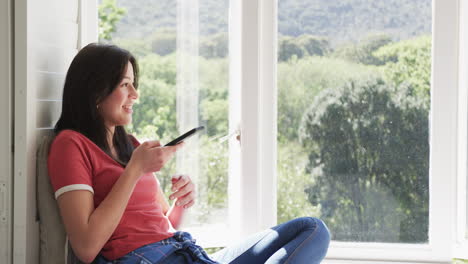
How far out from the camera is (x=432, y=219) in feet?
7.28

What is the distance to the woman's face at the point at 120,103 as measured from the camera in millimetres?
1712

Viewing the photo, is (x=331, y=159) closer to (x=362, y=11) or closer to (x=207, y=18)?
(x=362, y=11)

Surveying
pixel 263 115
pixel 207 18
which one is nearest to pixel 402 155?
pixel 263 115

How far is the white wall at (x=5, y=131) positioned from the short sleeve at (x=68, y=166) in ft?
0.40

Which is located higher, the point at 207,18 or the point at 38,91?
the point at 207,18

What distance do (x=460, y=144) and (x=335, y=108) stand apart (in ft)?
1.58

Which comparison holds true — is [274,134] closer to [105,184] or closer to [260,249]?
[260,249]

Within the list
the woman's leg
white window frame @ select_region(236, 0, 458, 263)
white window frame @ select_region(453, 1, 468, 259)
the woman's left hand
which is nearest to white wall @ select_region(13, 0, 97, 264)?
the woman's left hand

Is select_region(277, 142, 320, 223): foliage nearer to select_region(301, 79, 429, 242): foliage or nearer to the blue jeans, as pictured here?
select_region(301, 79, 429, 242): foliage

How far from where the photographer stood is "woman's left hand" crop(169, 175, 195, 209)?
188cm

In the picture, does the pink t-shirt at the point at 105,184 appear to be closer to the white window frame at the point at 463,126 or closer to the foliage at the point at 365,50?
the foliage at the point at 365,50

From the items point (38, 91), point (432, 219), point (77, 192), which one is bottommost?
point (432, 219)

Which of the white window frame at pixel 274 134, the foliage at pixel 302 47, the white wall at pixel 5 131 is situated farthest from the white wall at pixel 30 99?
the foliage at pixel 302 47

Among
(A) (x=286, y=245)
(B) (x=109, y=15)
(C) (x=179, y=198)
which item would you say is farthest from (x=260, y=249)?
(B) (x=109, y=15)
